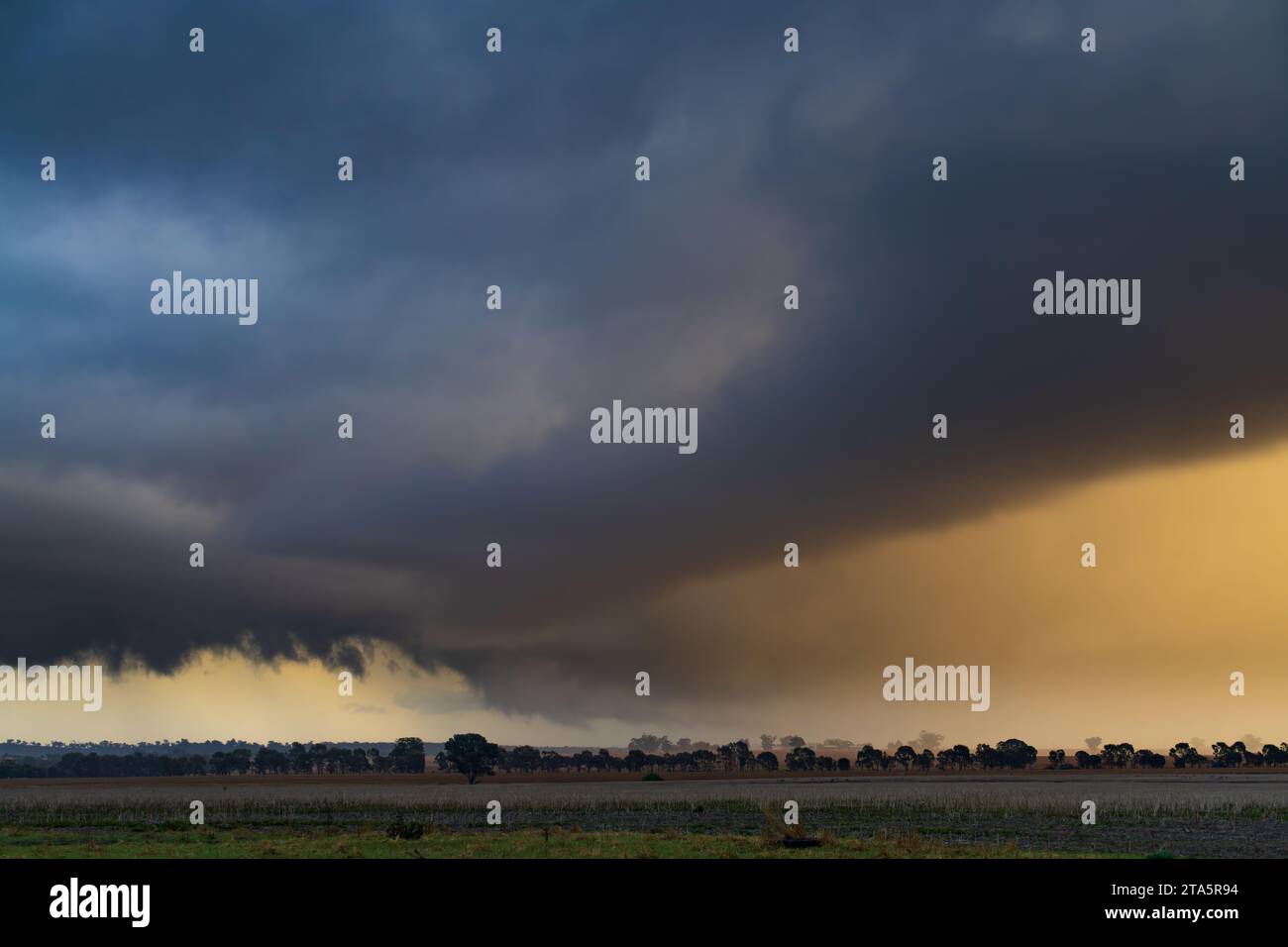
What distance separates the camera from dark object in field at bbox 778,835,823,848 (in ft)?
141

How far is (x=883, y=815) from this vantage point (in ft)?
248

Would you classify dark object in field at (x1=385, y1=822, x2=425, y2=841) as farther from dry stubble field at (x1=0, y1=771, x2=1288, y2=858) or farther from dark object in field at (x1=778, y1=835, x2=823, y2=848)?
A: dark object in field at (x1=778, y1=835, x2=823, y2=848)

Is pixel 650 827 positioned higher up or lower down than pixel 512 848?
lower down

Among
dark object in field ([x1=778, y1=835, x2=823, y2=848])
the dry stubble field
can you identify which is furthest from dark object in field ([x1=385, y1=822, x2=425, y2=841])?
dark object in field ([x1=778, y1=835, x2=823, y2=848])

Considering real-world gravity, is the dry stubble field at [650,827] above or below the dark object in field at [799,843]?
below

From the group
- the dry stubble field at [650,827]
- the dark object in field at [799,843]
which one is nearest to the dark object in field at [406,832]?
the dry stubble field at [650,827]

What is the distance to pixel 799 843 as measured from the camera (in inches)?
1702

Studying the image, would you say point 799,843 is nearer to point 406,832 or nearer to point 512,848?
point 512,848

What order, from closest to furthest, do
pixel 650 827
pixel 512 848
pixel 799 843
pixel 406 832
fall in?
pixel 799 843
pixel 512 848
pixel 406 832
pixel 650 827

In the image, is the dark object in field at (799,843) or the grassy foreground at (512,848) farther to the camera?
the dark object in field at (799,843)

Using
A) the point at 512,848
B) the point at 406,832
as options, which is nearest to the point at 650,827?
the point at 406,832

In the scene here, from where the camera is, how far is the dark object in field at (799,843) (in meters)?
43.0

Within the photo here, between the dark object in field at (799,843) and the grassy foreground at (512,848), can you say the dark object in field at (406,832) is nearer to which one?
the grassy foreground at (512,848)
